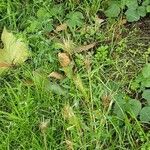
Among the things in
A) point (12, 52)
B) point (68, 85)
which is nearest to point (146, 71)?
point (68, 85)

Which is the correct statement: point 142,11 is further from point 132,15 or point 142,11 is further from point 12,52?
point 12,52

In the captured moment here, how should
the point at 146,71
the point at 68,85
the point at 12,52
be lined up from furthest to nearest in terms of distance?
1. the point at 12,52
2. the point at 68,85
3. the point at 146,71

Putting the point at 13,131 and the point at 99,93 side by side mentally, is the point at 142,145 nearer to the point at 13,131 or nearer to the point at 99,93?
the point at 99,93

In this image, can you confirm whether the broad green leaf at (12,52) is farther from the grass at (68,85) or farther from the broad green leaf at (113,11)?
the broad green leaf at (113,11)

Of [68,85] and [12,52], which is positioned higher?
[12,52]

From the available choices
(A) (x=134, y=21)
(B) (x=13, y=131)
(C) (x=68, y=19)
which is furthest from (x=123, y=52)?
(B) (x=13, y=131)

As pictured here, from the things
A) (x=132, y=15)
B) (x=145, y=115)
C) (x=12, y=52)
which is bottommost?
(x=145, y=115)
